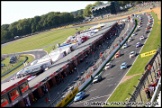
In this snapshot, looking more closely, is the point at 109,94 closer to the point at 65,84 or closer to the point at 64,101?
the point at 64,101

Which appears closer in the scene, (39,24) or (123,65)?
(123,65)

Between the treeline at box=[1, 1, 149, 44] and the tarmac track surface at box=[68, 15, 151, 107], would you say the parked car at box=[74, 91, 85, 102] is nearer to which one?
the tarmac track surface at box=[68, 15, 151, 107]

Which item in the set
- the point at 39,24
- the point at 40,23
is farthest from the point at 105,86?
the point at 40,23

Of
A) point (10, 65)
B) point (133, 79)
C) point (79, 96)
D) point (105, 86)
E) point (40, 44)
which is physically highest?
point (40, 44)

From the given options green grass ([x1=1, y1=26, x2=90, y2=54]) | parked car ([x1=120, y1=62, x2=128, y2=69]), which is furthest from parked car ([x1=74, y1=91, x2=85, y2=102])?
green grass ([x1=1, y1=26, x2=90, y2=54])

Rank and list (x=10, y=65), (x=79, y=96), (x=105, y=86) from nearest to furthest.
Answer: (x=79, y=96), (x=105, y=86), (x=10, y=65)

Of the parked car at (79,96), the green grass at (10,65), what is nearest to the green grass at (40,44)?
the green grass at (10,65)

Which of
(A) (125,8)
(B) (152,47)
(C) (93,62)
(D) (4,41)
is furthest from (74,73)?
(A) (125,8)

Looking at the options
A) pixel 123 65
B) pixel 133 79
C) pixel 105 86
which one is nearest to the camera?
pixel 133 79

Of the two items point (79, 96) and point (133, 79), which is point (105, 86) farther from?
point (79, 96)

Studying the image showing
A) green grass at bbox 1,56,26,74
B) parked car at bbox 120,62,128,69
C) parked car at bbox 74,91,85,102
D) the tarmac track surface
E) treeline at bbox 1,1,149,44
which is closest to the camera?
the tarmac track surface

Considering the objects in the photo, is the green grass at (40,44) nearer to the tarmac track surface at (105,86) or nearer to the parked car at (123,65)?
the tarmac track surface at (105,86)
